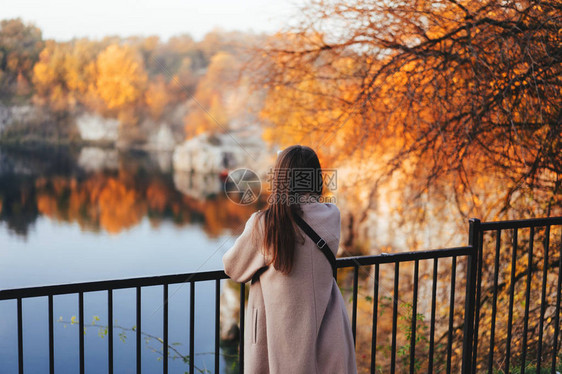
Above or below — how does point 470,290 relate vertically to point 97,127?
below

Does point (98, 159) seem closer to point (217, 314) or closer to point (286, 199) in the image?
point (217, 314)

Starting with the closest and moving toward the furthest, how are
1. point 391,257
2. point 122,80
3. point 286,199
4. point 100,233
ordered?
point 286,199, point 391,257, point 100,233, point 122,80

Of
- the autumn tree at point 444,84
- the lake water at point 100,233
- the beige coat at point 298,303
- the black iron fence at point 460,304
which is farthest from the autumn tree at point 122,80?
the beige coat at point 298,303

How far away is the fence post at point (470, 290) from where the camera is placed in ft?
6.76

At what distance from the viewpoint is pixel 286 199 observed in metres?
1.49

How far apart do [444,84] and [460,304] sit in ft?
7.87

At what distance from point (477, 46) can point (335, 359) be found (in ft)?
10.1

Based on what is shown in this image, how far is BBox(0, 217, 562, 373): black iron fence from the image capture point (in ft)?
5.45

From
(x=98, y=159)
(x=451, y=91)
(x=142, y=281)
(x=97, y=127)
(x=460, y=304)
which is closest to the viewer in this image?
(x=142, y=281)

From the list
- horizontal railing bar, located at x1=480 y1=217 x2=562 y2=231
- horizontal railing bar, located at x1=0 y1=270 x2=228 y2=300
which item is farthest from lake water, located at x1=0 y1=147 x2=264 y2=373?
horizontal railing bar, located at x1=0 y1=270 x2=228 y2=300
